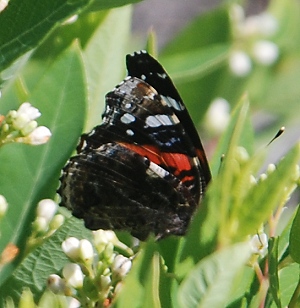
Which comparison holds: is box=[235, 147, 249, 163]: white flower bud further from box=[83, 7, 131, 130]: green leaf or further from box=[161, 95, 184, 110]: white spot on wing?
box=[83, 7, 131, 130]: green leaf

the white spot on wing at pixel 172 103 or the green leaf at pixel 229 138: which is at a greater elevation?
the white spot on wing at pixel 172 103

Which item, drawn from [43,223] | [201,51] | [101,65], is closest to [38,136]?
[43,223]

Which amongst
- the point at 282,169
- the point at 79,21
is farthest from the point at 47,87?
the point at 282,169

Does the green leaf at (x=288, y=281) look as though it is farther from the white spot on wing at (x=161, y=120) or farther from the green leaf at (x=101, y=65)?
the green leaf at (x=101, y=65)

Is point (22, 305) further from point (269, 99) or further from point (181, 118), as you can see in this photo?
point (269, 99)

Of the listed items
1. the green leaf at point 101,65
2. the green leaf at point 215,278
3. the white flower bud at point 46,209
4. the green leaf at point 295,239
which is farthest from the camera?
the green leaf at point 101,65

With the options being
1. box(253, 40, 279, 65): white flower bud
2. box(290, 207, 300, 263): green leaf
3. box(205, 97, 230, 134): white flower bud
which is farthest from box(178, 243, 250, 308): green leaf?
box(253, 40, 279, 65): white flower bud

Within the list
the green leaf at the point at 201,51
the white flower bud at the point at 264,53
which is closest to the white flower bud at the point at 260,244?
the green leaf at the point at 201,51

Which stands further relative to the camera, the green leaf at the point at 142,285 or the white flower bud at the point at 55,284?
the white flower bud at the point at 55,284

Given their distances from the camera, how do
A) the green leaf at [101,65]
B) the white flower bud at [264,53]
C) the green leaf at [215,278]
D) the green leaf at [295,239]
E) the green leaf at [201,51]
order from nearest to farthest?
the green leaf at [215,278]
the green leaf at [295,239]
the green leaf at [101,65]
the green leaf at [201,51]
the white flower bud at [264,53]
